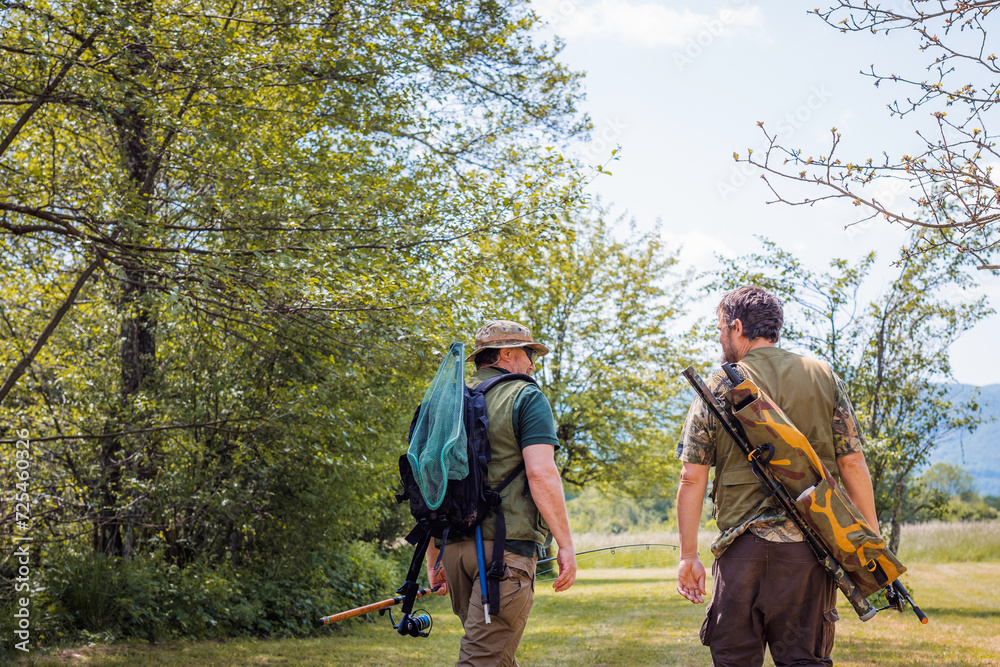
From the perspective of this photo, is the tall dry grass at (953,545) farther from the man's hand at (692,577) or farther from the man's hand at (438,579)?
the man's hand at (438,579)

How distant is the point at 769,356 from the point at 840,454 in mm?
476

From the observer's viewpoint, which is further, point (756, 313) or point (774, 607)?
point (756, 313)

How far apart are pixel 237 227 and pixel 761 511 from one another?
5836 mm

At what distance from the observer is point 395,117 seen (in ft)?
34.1

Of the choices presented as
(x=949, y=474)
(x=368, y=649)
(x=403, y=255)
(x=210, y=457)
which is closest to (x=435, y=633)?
(x=368, y=649)

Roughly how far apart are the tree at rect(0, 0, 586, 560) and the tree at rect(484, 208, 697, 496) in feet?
33.7

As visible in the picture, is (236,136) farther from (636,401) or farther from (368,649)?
(636,401)

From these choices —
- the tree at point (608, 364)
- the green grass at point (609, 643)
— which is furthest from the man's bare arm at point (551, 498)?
the tree at point (608, 364)

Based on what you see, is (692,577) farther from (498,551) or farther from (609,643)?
(609,643)

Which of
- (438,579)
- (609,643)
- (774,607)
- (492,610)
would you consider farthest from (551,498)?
(609,643)

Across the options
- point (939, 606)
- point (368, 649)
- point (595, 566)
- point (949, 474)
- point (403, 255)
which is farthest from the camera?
point (949, 474)

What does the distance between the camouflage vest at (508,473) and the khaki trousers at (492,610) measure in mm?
95

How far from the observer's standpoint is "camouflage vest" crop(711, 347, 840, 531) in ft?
10.3

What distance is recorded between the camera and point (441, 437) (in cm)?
337
